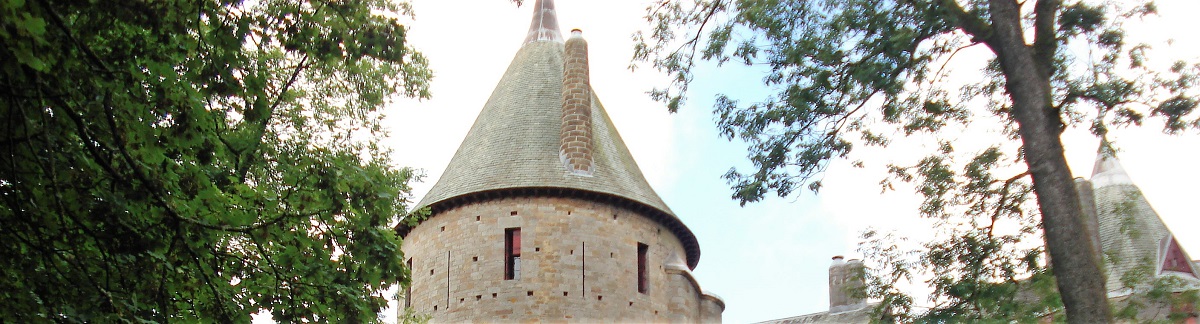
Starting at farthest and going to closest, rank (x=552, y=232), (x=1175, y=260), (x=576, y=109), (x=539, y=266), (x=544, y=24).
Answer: (x=1175, y=260) < (x=544, y=24) < (x=576, y=109) < (x=552, y=232) < (x=539, y=266)

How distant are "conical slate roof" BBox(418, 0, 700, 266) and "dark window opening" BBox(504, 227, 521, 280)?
0.91 m

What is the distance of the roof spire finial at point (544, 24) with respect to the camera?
2886cm

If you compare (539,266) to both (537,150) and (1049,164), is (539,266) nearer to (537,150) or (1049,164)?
(537,150)

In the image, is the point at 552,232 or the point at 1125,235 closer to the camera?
the point at 552,232

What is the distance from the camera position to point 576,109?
993 inches

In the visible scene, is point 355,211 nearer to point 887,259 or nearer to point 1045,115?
point 1045,115

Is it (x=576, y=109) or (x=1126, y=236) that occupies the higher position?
(x=576, y=109)

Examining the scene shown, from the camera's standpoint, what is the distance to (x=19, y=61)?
6207 mm

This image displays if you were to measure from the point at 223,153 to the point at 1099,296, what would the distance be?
26.2ft

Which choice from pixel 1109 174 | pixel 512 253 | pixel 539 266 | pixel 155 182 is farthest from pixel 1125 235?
pixel 155 182

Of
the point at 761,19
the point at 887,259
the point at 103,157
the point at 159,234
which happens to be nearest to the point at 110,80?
the point at 103,157

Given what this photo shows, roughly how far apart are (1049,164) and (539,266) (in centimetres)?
1318

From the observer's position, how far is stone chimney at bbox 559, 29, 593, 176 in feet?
80.3

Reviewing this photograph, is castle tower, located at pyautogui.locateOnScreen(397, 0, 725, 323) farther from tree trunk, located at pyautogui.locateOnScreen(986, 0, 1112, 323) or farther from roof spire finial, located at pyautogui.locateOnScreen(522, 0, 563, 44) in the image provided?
tree trunk, located at pyautogui.locateOnScreen(986, 0, 1112, 323)
